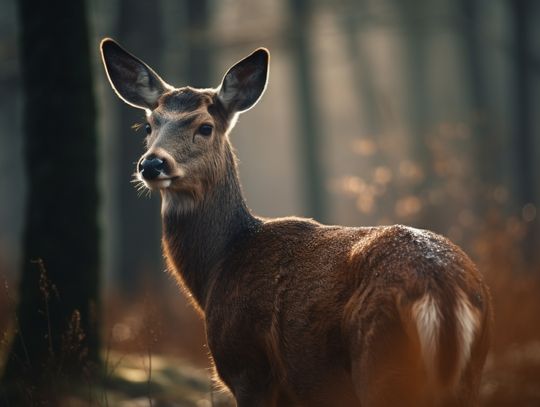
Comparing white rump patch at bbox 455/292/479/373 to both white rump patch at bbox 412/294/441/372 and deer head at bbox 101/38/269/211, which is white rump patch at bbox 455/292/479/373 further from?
deer head at bbox 101/38/269/211

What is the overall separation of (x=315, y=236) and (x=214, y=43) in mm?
11759

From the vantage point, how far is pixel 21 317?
6441 mm

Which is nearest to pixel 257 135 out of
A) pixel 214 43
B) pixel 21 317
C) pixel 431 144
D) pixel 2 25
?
pixel 2 25

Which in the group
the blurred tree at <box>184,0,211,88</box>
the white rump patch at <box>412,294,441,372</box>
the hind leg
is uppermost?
the blurred tree at <box>184,0,211,88</box>

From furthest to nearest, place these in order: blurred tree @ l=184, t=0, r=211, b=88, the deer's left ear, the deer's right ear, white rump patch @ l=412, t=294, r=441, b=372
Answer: blurred tree @ l=184, t=0, r=211, b=88 < the deer's right ear < the deer's left ear < white rump patch @ l=412, t=294, r=441, b=372

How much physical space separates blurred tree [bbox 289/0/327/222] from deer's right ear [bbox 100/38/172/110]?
45.6 feet

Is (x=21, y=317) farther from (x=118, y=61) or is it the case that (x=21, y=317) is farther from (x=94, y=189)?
(x=118, y=61)

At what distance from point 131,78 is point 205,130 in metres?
0.95

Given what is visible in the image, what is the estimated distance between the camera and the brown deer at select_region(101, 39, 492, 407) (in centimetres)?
351

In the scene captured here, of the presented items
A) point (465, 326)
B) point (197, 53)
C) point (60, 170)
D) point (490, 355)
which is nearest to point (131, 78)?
point (60, 170)

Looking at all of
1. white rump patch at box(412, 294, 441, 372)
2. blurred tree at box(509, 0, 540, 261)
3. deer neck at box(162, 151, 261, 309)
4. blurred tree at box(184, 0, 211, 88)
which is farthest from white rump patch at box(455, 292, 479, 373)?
blurred tree at box(509, 0, 540, 261)

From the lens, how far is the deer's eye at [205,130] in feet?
18.4

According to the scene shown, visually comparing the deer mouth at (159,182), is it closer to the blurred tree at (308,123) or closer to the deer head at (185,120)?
the deer head at (185,120)

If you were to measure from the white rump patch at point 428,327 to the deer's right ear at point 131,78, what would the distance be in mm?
3304
